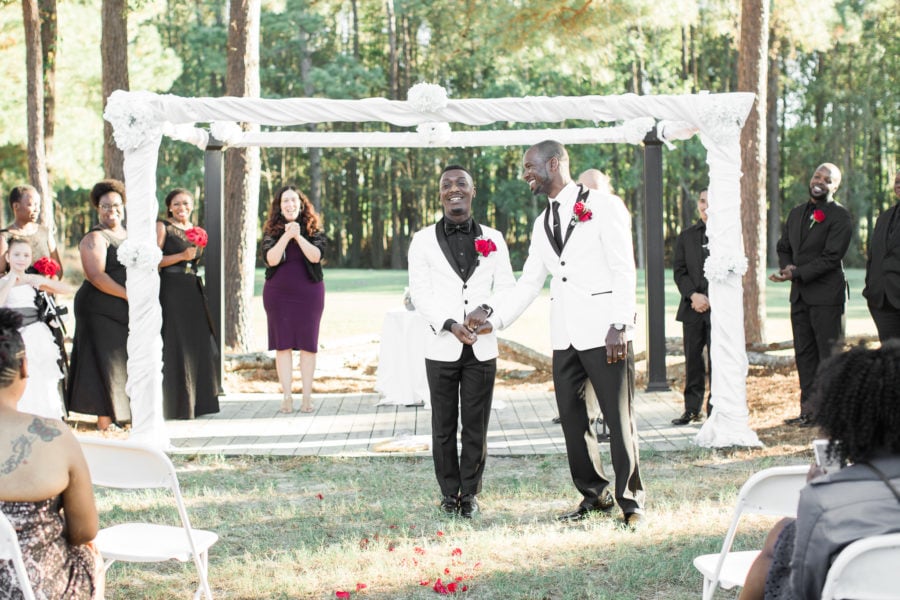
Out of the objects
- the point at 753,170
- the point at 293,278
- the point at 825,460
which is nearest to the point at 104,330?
the point at 293,278

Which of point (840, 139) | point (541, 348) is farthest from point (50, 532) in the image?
point (840, 139)

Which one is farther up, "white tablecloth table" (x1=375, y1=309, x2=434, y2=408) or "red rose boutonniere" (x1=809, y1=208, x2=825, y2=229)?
"red rose boutonniere" (x1=809, y1=208, x2=825, y2=229)

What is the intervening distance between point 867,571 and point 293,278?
724 cm

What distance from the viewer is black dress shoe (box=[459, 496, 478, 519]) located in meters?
5.67

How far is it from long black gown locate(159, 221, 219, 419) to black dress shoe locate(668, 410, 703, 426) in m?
3.90

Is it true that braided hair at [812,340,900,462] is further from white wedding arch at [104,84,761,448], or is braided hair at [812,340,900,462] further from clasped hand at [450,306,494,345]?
white wedding arch at [104,84,761,448]

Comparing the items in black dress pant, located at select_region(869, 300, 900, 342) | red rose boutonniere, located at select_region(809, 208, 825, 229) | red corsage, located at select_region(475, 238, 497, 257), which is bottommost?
black dress pant, located at select_region(869, 300, 900, 342)

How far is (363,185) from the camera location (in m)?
52.0

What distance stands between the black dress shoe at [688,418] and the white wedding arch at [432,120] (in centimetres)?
91

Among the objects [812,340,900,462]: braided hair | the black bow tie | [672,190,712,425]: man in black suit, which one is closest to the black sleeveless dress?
the black bow tie

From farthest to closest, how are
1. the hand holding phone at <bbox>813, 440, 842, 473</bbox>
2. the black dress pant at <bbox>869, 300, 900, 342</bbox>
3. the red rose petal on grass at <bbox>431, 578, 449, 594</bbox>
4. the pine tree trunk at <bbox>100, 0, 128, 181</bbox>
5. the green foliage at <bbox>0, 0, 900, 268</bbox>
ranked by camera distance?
the green foliage at <bbox>0, 0, 900, 268</bbox> < the pine tree trunk at <bbox>100, 0, 128, 181</bbox> < the black dress pant at <bbox>869, 300, 900, 342</bbox> < the red rose petal on grass at <bbox>431, 578, 449, 594</bbox> < the hand holding phone at <bbox>813, 440, 842, 473</bbox>

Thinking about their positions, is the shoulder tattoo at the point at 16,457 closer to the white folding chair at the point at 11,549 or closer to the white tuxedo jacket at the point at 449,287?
the white folding chair at the point at 11,549

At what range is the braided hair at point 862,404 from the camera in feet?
7.90

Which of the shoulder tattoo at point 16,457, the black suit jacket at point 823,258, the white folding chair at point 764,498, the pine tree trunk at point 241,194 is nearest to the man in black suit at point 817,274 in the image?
the black suit jacket at point 823,258
